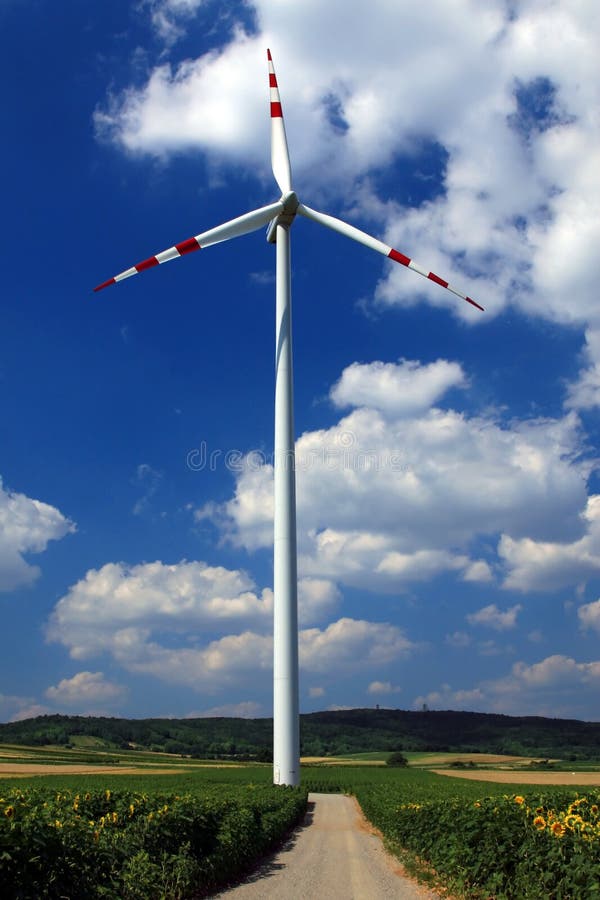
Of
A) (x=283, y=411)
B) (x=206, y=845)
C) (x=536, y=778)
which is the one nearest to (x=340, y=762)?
(x=536, y=778)

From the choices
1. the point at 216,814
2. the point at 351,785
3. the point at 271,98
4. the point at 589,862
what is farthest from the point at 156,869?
the point at 351,785

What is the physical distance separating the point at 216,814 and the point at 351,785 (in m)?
62.3

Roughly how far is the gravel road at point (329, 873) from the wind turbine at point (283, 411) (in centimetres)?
854

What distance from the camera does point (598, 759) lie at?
534 feet

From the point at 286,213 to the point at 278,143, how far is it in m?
6.23

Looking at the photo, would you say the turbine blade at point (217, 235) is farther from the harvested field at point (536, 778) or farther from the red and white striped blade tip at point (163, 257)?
the harvested field at point (536, 778)

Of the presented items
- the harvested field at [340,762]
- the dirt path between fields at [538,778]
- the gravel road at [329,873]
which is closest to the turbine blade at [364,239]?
the gravel road at [329,873]

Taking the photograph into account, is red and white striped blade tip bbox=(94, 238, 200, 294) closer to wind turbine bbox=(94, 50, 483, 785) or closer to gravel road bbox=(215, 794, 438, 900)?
wind turbine bbox=(94, 50, 483, 785)

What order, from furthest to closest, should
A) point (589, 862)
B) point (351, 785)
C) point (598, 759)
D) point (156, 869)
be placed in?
point (598, 759) → point (351, 785) → point (156, 869) → point (589, 862)

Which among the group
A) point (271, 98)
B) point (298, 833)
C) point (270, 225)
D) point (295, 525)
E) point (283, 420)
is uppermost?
point (271, 98)

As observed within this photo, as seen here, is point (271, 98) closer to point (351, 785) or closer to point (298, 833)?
point (298, 833)

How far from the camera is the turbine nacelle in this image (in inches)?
2026

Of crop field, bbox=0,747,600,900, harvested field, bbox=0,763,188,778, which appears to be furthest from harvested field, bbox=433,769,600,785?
crop field, bbox=0,747,600,900

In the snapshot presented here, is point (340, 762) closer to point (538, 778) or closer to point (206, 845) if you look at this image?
point (538, 778)
